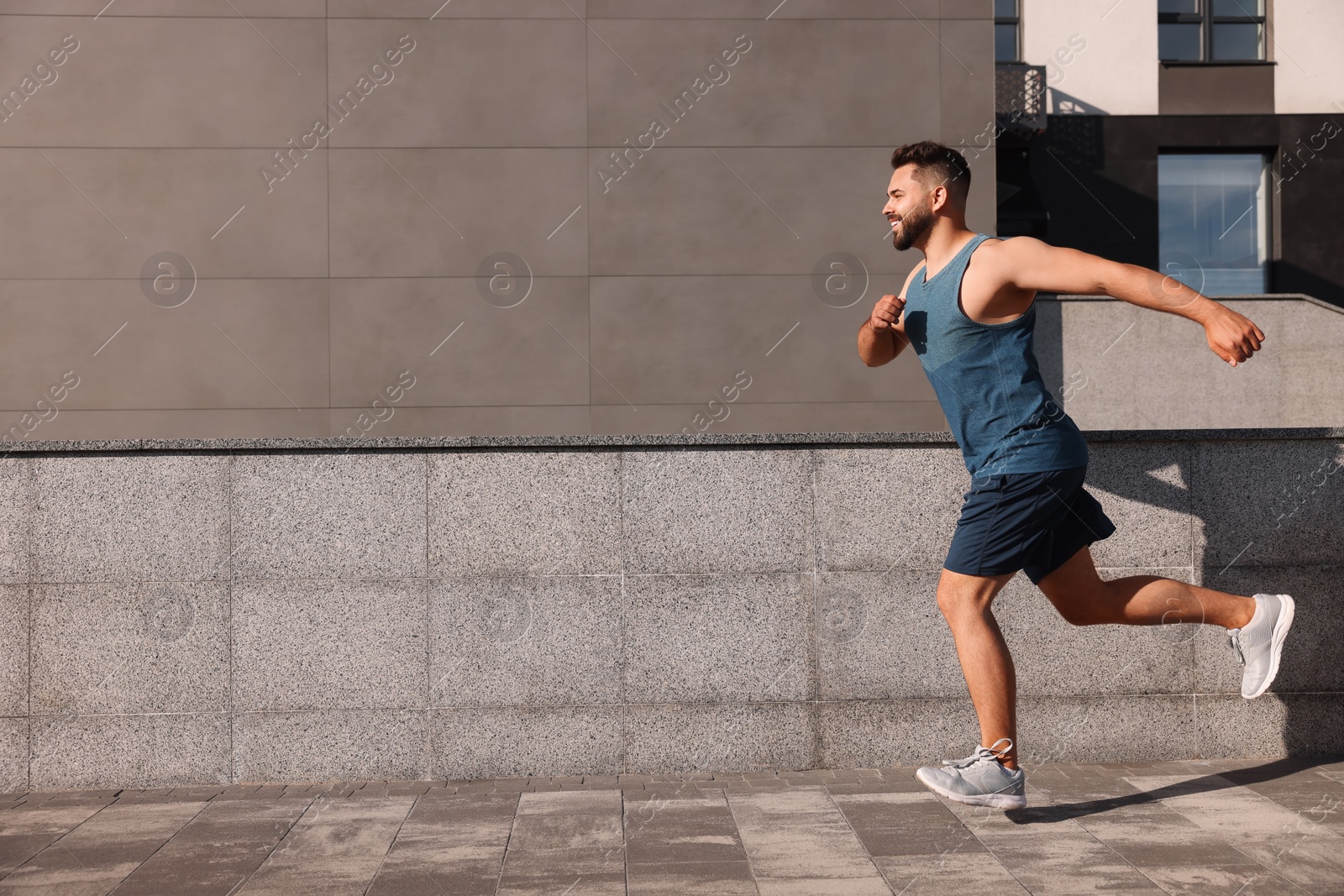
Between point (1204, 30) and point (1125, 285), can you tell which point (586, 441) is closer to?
point (1125, 285)

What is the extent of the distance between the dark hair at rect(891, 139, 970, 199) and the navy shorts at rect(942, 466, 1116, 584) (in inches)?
43.0

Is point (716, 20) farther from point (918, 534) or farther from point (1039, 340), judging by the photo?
point (918, 534)

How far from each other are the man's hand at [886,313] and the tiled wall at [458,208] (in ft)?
28.0

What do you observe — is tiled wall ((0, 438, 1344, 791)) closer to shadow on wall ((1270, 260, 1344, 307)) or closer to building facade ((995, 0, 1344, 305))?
building facade ((995, 0, 1344, 305))

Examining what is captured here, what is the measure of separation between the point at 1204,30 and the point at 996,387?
17999 millimetres

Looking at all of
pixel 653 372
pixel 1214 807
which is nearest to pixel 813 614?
pixel 1214 807

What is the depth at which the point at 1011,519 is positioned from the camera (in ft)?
11.6

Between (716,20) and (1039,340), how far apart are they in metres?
6.02

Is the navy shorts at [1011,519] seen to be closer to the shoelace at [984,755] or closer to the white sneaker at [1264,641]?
the shoelace at [984,755]

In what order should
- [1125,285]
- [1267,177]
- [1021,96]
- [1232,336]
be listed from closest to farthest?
[1232,336], [1125,285], [1021,96], [1267,177]

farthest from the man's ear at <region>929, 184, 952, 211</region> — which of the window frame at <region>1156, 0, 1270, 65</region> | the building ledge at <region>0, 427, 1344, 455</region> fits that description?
the window frame at <region>1156, 0, 1270, 65</region>

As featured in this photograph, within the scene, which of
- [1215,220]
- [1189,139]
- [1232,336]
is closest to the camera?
[1232,336]

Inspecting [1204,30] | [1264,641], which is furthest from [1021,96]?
[1264,641]

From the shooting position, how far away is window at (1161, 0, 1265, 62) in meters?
17.6
